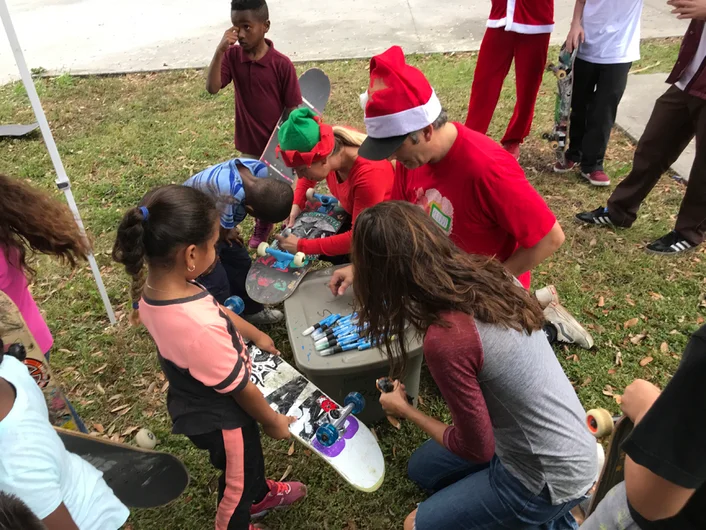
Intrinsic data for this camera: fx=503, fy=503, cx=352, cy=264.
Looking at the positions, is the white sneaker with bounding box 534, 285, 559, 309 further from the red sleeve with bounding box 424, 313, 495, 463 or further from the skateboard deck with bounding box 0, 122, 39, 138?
the skateboard deck with bounding box 0, 122, 39, 138

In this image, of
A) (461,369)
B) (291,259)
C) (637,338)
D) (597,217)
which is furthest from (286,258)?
(597,217)

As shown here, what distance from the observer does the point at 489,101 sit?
189 inches

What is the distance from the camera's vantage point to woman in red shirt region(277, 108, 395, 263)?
273 cm

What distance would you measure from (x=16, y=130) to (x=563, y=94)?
6.47 metres

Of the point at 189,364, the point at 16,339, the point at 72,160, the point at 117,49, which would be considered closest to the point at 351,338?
the point at 189,364

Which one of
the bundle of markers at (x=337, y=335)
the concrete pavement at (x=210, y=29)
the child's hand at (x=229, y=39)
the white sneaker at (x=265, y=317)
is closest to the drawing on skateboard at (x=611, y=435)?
the bundle of markers at (x=337, y=335)

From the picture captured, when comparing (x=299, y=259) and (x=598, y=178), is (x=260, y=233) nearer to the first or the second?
(x=299, y=259)

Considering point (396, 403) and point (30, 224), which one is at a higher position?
point (30, 224)

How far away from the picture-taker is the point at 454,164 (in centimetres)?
224

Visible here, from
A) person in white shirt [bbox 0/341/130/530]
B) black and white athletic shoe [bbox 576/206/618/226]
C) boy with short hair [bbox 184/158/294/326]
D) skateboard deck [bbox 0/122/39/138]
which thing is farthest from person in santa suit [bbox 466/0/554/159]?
skateboard deck [bbox 0/122/39/138]

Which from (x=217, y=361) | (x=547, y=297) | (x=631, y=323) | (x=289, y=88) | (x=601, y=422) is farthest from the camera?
(x=289, y=88)

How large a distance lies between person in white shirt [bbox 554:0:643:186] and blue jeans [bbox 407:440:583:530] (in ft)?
11.4

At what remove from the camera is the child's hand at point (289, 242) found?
3.19 meters

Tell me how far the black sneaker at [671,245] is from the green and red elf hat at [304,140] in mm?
2805
